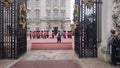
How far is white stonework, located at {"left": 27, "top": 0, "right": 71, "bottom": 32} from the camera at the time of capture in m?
88.6

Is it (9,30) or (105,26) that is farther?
(9,30)

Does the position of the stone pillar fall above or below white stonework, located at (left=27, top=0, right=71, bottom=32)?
below

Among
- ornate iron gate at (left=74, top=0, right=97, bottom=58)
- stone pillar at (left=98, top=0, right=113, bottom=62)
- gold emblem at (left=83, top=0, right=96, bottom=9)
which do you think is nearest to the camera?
stone pillar at (left=98, top=0, right=113, bottom=62)

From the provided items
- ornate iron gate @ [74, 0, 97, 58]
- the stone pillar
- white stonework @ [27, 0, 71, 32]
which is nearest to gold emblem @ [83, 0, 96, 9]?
ornate iron gate @ [74, 0, 97, 58]

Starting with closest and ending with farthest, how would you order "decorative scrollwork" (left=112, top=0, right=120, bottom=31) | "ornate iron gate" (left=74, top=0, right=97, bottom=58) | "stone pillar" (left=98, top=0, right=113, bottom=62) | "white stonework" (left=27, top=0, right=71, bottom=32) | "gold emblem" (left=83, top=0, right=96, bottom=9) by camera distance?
"decorative scrollwork" (left=112, top=0, right=120, bottom=31) < "stone pillar" (left=98, top=0, right=113, bottom=62) < "gold emblem" (left=83, top=0, right=96, bottom=9) < "ornate iron gate" (left=74, top=0, right=97, bottom=58) < "white stonework" (left=27, top=0, right=71, bottom=32)

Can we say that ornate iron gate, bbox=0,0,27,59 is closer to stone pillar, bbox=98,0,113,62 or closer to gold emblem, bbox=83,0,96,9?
gold emblem, bbox=83,0,96,9

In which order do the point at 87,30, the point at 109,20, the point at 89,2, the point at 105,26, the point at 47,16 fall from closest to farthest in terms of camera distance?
1. the point at 109,20
2. the point at 105,26
3. the point at 89,2
4. the point at 87,30
5. the point at 47,16

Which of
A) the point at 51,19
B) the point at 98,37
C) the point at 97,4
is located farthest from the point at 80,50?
the point at 51,19

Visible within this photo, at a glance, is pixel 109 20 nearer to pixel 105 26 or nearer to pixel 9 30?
pixel 105 26

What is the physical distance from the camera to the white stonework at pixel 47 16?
88.6 metres

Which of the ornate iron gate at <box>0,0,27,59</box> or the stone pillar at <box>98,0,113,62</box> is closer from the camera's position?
the stone pillar at <box>98,0,113,62</box>

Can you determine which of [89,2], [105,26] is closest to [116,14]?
[105,26]

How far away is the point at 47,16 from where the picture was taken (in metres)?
90.6

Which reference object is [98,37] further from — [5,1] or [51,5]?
[51,5]
